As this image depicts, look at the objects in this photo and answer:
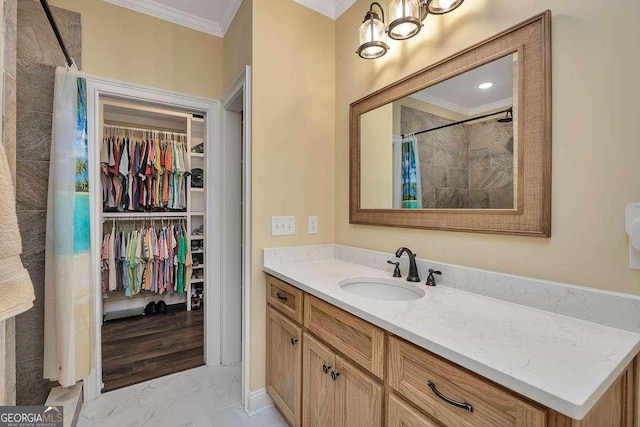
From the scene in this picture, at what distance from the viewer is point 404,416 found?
933 mm

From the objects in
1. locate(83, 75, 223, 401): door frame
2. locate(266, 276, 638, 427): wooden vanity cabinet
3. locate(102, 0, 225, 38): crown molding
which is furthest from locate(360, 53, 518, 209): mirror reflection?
locate(102, 0, 225, 38): crown molding

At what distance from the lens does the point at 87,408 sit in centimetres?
183

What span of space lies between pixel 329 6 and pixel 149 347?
10.6 ft

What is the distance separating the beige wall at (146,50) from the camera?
190 cm

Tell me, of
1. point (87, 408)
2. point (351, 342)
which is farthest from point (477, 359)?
point (87, 408)

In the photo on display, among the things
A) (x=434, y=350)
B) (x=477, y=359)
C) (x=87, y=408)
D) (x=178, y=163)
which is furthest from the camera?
(x=178, y=163)

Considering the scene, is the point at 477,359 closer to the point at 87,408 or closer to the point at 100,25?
the point at 87,408

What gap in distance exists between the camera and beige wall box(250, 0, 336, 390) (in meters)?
1.83

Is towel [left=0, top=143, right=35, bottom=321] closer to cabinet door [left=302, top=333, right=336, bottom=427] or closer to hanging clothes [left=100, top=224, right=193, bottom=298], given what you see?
cabinet door [left=302, top=333, right=336, bottom=427]

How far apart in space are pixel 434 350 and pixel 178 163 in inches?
136

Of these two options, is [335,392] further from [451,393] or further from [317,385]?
[451,393]

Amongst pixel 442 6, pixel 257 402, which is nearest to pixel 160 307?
pixel 257 402

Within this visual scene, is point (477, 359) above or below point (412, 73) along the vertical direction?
below

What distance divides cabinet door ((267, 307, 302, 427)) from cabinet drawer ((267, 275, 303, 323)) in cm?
5
